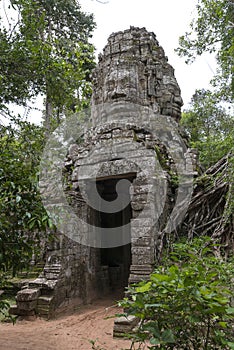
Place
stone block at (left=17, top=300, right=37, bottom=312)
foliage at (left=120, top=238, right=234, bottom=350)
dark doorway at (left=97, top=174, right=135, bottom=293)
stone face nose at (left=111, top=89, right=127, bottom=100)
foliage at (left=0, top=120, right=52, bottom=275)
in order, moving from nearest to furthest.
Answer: foliage at (left=120, top=238, right=234, bottom=350), foliage at (left=0, top=120, right=52, bottom=275), stone block at (left=17, top=300, right=37, bottom=312), stone face nose at (left=111, top=89, right=127, bottom=100), dark doorway at (left=97, top=174, right=135, bottom=293)

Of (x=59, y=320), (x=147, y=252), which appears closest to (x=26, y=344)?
(x=59, y=320)

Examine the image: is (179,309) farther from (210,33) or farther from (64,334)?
(210,33)

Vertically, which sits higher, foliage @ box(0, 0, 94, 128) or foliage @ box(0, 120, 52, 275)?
foliage @ box(0, 0, 94, 128)

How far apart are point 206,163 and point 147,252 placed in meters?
4.46

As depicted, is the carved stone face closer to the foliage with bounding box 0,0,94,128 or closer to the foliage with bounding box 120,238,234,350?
the foliage with bounding box 0,0,94,128

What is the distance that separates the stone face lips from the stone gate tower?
3 centimetres

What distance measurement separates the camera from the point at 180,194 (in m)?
7.04

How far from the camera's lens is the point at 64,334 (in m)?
5.02

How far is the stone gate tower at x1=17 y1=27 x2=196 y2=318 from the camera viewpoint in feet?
19.4

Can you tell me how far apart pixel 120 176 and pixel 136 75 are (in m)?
3.30

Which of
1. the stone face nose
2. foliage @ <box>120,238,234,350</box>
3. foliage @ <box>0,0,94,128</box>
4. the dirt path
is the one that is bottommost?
the dirt path

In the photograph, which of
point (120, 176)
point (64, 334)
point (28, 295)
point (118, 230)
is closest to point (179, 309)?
point (64, 334)

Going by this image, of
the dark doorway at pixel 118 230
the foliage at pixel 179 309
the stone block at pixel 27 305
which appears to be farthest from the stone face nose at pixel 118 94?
the foliage at pixel 179 309

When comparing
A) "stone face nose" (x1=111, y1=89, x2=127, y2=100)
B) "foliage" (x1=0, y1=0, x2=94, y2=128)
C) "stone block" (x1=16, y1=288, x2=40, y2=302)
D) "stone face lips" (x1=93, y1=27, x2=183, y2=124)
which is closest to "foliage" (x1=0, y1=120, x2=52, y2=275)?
"foliage" (x1=0, y1=0, x2=94, y2=128)
